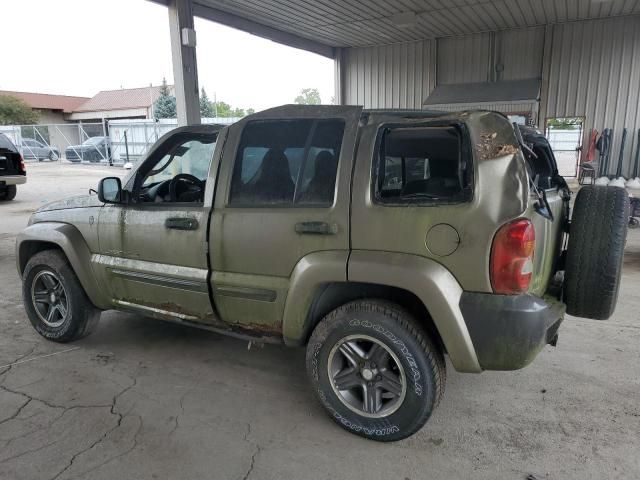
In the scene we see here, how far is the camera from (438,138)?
2820 mm

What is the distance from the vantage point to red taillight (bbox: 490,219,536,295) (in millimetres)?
2246

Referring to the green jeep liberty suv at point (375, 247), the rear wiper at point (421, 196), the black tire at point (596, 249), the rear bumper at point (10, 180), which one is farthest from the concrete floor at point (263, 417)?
the rear bumper at point (10, 180)

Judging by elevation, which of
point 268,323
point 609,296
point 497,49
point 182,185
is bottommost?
point 268,323

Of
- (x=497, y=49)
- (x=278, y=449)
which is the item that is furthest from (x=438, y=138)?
(x=497, y=49)

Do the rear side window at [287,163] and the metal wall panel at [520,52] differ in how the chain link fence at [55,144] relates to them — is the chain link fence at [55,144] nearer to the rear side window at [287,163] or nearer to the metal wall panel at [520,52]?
the metal wall panel at [520,52]

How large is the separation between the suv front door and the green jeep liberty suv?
1cm

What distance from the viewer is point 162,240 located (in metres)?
3.27

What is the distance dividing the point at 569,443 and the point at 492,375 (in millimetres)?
811

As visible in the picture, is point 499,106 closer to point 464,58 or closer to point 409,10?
point 464,58

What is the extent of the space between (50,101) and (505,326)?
174 ft

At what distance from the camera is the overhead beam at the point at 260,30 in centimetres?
1025

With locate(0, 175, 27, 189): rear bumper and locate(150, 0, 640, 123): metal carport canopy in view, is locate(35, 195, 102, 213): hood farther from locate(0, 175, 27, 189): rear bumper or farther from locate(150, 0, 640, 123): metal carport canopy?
locate(0, 175, 27, 189): rear bumper

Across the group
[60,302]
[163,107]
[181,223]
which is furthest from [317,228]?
[163,107]

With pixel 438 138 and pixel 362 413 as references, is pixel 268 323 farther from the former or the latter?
pixel 438 138
